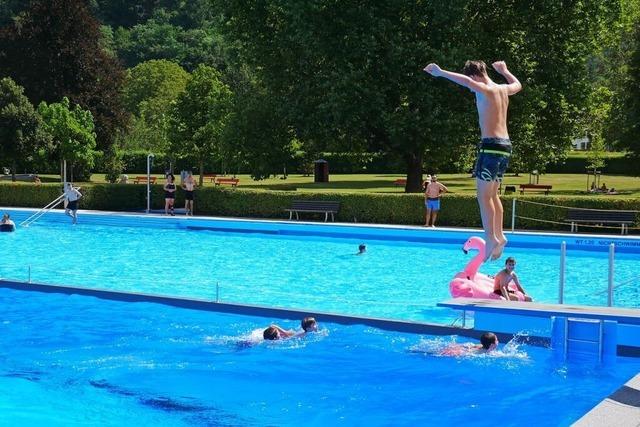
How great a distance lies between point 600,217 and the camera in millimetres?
27672

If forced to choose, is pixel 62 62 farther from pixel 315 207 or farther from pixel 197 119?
Result: pixel 315 207

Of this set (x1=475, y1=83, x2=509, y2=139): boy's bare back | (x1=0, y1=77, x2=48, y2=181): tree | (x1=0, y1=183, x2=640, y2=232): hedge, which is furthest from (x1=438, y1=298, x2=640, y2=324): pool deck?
(x1=0, y1=77, x2=48, y2=181): tree

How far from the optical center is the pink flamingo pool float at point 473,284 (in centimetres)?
1384

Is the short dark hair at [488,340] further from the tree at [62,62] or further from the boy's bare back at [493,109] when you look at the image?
the tree at [62,62]

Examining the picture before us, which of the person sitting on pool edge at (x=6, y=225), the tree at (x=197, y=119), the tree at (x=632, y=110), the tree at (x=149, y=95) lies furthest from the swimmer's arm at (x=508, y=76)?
the tree at (x=149, y=95)

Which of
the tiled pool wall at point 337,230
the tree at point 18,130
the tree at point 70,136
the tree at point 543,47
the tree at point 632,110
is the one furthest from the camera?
the tree at point 18,130

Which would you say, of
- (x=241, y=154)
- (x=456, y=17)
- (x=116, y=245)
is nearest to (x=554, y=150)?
(x=456, y=17)

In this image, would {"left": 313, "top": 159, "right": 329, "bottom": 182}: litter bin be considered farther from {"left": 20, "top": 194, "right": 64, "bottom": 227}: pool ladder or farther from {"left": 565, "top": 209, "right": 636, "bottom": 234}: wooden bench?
{"left": 565, "top": 209, "right": 636, "bottom": 234}: wooden bench

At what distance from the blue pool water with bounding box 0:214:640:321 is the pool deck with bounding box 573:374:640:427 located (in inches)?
239

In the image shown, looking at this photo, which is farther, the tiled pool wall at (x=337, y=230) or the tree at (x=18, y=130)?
the tree at (x=18, y=130)

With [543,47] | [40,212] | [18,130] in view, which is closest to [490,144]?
[40,212]

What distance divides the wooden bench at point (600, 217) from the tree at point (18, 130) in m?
33.0

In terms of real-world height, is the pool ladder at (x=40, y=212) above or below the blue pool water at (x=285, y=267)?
above

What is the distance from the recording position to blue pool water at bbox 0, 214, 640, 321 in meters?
16.5
